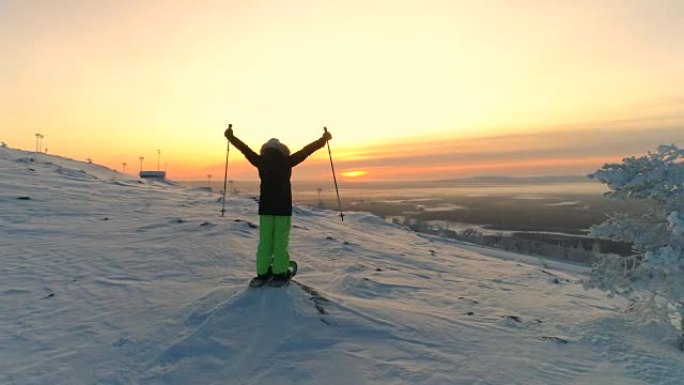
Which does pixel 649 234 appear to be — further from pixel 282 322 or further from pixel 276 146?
pixel 276 146

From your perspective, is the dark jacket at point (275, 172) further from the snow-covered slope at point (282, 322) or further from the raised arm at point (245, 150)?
the snow-covered slope at point (282, 322)

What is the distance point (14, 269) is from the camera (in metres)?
9.11

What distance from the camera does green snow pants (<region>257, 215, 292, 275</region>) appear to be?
7.58m

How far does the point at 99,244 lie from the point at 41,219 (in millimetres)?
4235

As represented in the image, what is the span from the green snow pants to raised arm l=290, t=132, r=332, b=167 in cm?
107

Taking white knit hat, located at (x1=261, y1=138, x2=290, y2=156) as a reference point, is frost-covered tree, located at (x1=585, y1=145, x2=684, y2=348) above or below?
below

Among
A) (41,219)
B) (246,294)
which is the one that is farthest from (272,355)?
(41,219)

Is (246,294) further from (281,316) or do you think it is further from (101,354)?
(101,354)

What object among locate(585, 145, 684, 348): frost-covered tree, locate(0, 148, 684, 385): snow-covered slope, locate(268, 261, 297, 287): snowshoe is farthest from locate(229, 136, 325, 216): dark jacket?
locate(585, 145, 684, 348): frost-covered tree

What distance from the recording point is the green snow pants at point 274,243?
758 centimetres

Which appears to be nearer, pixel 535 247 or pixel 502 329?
pixel 502 329

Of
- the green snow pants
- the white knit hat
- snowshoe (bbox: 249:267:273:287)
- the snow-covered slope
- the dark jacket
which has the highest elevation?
the white knit hat

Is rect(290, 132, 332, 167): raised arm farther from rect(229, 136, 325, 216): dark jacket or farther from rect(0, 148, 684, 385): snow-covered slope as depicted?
rect(0, 148, 684, 385): snow-covered slope

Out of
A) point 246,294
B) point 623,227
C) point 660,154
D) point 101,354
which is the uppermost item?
point 660,154
